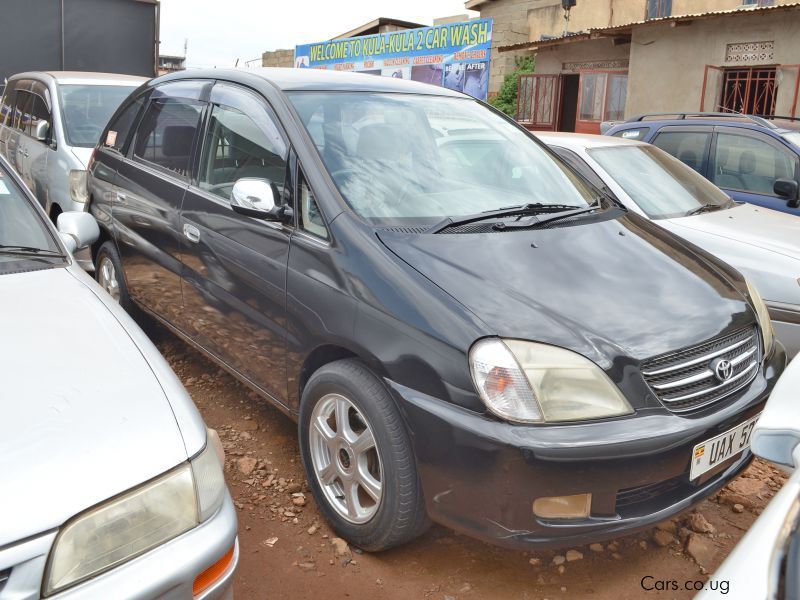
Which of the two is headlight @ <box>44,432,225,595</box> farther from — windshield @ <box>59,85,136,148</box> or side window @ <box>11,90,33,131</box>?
side window @ <box>11,90,33,131</box>

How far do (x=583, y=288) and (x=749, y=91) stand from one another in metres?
13.2

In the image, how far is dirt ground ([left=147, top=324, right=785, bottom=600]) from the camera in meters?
2.60

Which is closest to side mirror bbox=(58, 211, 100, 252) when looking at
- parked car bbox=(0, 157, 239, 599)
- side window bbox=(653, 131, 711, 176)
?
parked car bbox=(0, 157, 239, 599)

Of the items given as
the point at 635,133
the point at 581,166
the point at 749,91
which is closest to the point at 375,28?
the point at 749,91

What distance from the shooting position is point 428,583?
8.61 feet

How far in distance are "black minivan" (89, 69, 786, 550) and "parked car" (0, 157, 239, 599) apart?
0.70 metres

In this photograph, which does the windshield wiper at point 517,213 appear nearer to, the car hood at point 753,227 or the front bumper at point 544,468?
the front bumper at point 544,468

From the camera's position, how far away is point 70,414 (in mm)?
1844

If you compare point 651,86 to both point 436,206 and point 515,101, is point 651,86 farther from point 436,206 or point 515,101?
point 436,206

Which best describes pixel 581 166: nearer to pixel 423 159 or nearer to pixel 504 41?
pixel 423 159

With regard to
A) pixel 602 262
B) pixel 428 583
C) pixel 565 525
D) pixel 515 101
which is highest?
pixel 515 101

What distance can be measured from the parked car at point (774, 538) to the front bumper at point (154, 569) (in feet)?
3.68

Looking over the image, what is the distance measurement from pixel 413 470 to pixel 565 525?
0.51 metres

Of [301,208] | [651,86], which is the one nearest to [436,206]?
[301,208]
